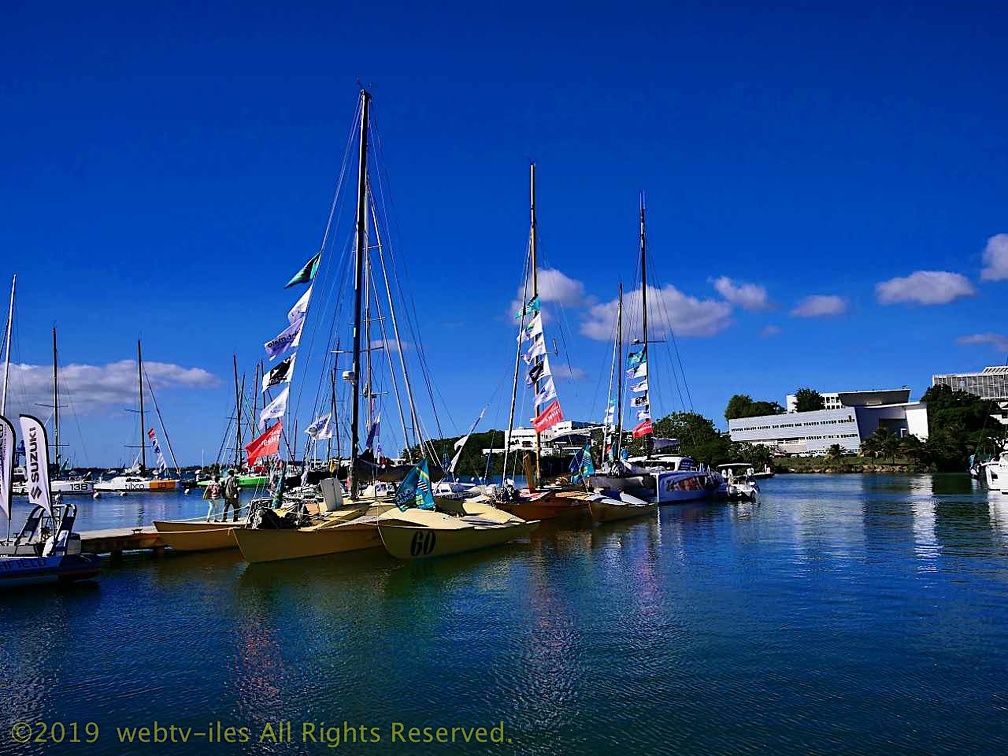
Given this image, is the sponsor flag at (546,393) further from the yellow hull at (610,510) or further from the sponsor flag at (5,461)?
the sponsor flag at (5,461)

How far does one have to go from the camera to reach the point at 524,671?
16.7 metres

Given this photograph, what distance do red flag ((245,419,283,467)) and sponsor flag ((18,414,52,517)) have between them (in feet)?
26.8

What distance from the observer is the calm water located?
1356 centimetres

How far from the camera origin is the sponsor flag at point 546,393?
4844 cm

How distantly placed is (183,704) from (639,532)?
33.1 meters

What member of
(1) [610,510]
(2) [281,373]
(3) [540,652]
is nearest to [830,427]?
(1) [610,510]

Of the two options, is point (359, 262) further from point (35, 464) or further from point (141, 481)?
point (141, 481)

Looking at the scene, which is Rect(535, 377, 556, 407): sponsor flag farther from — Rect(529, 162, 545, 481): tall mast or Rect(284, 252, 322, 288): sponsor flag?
Rect(284, 252, 322, 288): sponsor flag

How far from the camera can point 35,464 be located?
24.7 metres

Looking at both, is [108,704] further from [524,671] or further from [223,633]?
[524,671]

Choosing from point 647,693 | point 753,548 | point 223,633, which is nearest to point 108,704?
point 223,633

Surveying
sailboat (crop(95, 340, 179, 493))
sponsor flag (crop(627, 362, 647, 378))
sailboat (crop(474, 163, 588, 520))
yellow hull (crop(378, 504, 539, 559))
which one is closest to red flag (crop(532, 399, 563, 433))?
sailboat (crop(474, 163, 588, 520))

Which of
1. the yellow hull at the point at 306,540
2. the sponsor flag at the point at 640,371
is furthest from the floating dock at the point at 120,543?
the sponsor flag at the point at 640,371

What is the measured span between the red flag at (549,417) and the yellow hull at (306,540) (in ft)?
55.9
